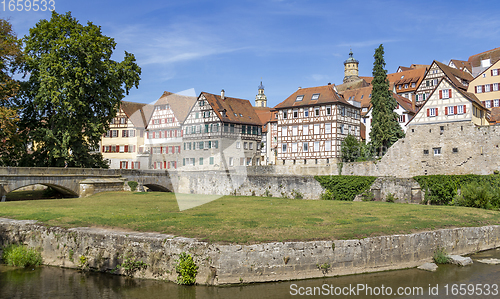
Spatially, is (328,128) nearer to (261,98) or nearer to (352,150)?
(352,150)

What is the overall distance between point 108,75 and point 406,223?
28.1 metres

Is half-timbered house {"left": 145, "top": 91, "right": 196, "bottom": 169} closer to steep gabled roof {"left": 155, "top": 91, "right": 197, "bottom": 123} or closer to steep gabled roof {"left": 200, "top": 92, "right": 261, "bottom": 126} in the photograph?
steep gabled roof {"left": 155, "top": 91, "right": 197, "bottom": 123}

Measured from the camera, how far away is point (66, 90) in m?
32.4

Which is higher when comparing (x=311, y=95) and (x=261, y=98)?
(x=261, y=98)

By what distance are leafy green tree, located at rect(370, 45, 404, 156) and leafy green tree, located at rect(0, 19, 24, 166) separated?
34.9m

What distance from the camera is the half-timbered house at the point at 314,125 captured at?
4906 centimetres

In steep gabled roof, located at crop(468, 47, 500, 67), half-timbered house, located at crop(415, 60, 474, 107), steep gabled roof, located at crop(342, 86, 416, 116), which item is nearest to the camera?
half-timbered house, located at crop(415, 60, 474, 107)

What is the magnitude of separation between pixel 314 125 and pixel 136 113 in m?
29.2

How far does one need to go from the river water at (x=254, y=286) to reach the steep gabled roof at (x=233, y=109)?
42.3m

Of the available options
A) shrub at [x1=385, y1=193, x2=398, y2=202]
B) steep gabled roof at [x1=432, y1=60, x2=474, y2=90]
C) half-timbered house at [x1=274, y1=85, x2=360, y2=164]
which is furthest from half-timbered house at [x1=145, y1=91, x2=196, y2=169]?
steep gabled roof at [x1=432, y1=60, x2=474, y2=90]

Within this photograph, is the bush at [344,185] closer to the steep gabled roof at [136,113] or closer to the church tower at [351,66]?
the steep gabled roof at [136,113]

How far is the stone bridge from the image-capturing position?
27.9 metres

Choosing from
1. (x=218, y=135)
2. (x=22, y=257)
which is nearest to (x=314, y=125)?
(x=218, y=135)

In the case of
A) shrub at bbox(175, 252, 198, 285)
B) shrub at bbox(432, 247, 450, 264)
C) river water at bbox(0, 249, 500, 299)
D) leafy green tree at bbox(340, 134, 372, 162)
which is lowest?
river water at bbox(0, 249, 500, 299)
